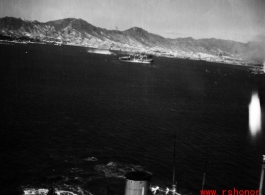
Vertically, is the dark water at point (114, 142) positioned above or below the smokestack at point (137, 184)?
below

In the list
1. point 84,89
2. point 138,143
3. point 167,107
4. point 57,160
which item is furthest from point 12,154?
point 84,89

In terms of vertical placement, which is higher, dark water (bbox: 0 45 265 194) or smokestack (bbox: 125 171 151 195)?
smokestack (bbox: 125 171 151 195)

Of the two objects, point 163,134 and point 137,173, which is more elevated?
point 137,173

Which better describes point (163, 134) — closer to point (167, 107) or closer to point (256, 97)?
point (167, 107)

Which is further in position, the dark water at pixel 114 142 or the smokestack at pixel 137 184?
the dark water at pixel 114 142

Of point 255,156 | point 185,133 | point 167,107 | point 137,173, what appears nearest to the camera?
point 137,173

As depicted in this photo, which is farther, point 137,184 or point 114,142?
point 114,142

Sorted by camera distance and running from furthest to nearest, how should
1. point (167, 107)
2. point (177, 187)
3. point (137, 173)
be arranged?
point (167, 107) < point (177, 187) < point (137, 173)

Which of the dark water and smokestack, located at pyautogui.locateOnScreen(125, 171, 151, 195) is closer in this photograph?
smokestack, located at pyautogui.locateOnScreen(125, 171, 151, 195)

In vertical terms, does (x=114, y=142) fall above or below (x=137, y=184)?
below

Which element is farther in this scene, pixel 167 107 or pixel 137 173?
pixel 167 107
